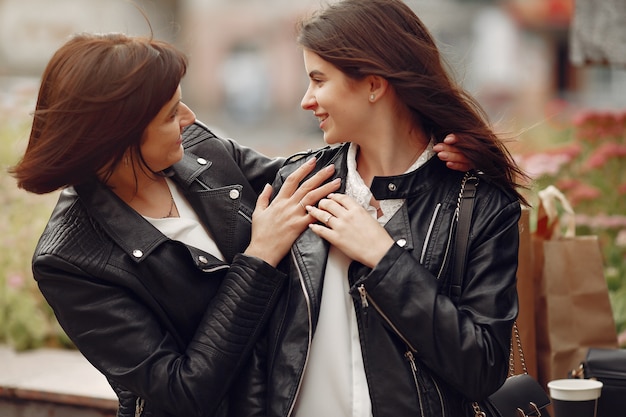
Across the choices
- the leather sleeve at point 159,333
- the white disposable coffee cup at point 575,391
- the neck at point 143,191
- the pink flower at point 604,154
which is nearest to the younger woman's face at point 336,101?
the leather sleeve at point 159,333

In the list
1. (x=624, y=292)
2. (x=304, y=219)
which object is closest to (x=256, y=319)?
(x=304, y=219)

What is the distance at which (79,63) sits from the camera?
9.17 ft

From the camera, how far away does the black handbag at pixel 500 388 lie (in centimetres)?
277

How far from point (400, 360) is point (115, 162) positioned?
3.51 feet

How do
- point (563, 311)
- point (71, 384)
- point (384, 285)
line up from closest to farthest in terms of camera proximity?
point (384, 285) → point (563, 311) → point (71, 384)

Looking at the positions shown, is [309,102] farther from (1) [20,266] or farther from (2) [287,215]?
(1) [20,266]

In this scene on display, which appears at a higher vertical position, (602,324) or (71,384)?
(602,324)

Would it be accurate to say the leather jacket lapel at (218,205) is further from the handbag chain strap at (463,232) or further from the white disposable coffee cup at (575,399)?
the white disposable coffee cup at (575,399)

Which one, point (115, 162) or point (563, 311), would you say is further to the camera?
point (563, 311)

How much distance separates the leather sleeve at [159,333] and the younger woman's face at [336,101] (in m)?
0.49

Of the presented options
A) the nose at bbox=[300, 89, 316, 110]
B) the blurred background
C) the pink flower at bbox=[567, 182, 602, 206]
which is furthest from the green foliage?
the blurred background

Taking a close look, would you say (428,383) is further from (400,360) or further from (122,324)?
(122,324)

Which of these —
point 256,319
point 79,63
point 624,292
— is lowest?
point 624,292

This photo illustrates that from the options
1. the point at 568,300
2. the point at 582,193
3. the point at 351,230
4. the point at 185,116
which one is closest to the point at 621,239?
the point at 582,193
